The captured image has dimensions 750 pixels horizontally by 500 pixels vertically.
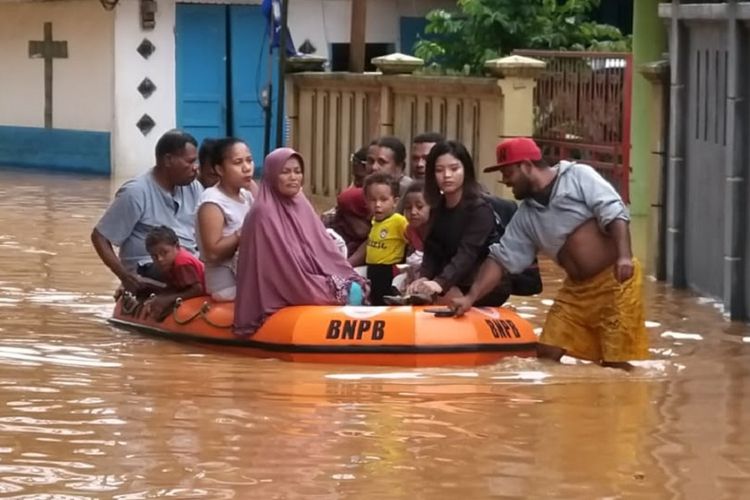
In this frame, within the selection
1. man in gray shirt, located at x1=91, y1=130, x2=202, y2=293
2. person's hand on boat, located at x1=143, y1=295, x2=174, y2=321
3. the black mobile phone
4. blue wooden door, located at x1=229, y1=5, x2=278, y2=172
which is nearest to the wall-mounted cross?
blue wooden door, located at x1=229, y1=5, x2=278, y2=172

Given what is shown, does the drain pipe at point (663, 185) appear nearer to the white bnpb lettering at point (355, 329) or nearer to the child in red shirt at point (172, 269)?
the child in red shirt at point (172, 269)

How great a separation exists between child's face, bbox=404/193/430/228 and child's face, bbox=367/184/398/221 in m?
0.32

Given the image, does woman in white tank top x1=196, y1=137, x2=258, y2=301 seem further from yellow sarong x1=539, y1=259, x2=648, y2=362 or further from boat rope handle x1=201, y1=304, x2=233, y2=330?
yellow sarong x1=539, y1=259, x2=648, y2=362

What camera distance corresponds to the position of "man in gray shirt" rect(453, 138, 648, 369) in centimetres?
981

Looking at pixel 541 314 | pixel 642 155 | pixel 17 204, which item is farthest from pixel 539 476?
pixel 17 204

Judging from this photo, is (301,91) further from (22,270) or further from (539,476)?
(539,476)

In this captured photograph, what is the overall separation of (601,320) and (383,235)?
1.95m

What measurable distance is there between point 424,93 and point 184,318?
29.2ft

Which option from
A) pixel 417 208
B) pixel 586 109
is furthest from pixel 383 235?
pixel 586 109

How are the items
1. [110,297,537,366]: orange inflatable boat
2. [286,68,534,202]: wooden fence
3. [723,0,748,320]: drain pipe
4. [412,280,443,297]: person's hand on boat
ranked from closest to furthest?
[110,297,537,366]: orange inflatable boat < [412,280,443,297]: person's hand on boat < [723,0,748,320]: drain pipe < [286,68,534,202]: wooden fence

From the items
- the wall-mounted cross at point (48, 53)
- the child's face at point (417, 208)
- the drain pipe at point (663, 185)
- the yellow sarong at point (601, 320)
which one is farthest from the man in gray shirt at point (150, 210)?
the wall-mounted cross at point (48, 53)

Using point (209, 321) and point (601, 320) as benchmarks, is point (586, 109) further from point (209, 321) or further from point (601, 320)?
point (601, 320)

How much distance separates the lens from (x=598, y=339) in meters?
10.1

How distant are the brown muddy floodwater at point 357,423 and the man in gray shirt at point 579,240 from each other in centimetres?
27
